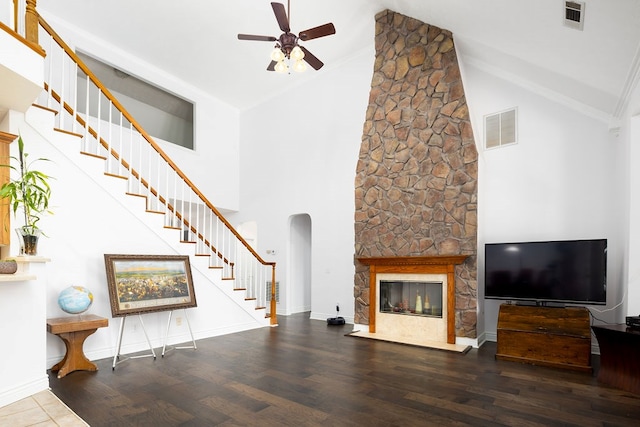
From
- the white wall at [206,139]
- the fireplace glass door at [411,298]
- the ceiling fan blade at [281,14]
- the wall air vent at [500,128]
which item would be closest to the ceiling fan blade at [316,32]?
the ceiling fan blade at [281,14]

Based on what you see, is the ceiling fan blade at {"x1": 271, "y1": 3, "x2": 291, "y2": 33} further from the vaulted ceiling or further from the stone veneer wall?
the stone veneer wall

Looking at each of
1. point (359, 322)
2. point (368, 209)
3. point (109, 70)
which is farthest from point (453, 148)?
point (109, 70)

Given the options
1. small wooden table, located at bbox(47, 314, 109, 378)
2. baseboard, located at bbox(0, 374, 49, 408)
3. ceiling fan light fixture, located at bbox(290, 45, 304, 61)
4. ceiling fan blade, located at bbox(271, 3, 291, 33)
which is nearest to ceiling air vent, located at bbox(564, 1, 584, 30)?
ceiling fan light fixture, located at bbox(290, 45, 304, 61)

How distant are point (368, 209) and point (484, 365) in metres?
2.91

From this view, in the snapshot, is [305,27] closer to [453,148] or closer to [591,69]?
[453,148]

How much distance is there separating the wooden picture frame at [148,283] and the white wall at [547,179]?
4240 millimetres

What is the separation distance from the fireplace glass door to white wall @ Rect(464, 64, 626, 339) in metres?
0.67

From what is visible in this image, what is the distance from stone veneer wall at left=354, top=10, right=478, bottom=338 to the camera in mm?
5254

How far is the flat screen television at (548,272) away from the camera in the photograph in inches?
172

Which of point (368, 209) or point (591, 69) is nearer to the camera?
point (591, 69)

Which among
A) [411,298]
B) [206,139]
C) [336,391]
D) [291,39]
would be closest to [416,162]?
[411,298]

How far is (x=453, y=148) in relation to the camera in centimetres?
541

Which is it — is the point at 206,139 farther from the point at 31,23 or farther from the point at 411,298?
the point at 411,298

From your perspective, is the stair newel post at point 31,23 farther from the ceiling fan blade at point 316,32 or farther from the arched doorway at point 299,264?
the arched doorway at point 299,264
